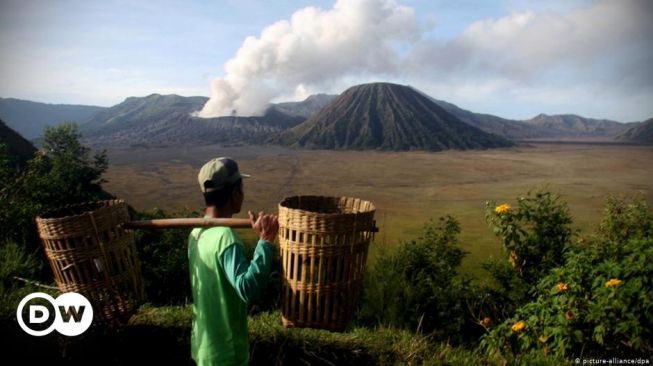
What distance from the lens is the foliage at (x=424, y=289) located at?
Result: 28.1 feet

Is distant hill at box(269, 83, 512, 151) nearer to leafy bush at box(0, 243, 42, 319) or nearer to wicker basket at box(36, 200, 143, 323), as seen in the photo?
leafy bush at box(0, 243, 42, 319)

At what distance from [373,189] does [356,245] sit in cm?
6006

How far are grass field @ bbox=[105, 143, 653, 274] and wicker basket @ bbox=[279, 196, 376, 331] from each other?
869 inches

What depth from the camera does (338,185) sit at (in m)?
62.6

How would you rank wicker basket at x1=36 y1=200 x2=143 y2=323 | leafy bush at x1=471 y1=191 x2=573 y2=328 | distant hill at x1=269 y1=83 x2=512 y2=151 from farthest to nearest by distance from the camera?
distant hill at x1=269 y1=83 x2=512 y2=151 < leafy bush at x1=471 y1=191 x2=573 y2=328 < wicker basket at x1=36 y1=200 x2=143 y2=323

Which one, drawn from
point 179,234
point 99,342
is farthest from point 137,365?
point 179,234

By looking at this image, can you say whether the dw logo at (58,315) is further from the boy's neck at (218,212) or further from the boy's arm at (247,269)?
the boy's arm at (247,269)

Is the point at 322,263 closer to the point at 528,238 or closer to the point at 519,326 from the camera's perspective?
the point at 519,326

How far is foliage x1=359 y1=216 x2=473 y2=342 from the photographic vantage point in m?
8.56

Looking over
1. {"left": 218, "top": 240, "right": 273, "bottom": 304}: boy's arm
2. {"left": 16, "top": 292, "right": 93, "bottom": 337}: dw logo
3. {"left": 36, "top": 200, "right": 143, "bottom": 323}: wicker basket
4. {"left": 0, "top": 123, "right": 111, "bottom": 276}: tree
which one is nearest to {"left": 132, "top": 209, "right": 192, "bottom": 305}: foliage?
{"left": 0, "top": 123, "right": 111, "bottom": 276}: tree

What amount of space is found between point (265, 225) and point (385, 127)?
121 metres

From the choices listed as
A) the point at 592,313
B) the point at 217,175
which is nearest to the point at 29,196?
the point at 217,175

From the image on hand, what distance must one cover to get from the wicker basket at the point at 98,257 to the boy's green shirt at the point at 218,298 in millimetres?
481

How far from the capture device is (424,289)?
909cm
